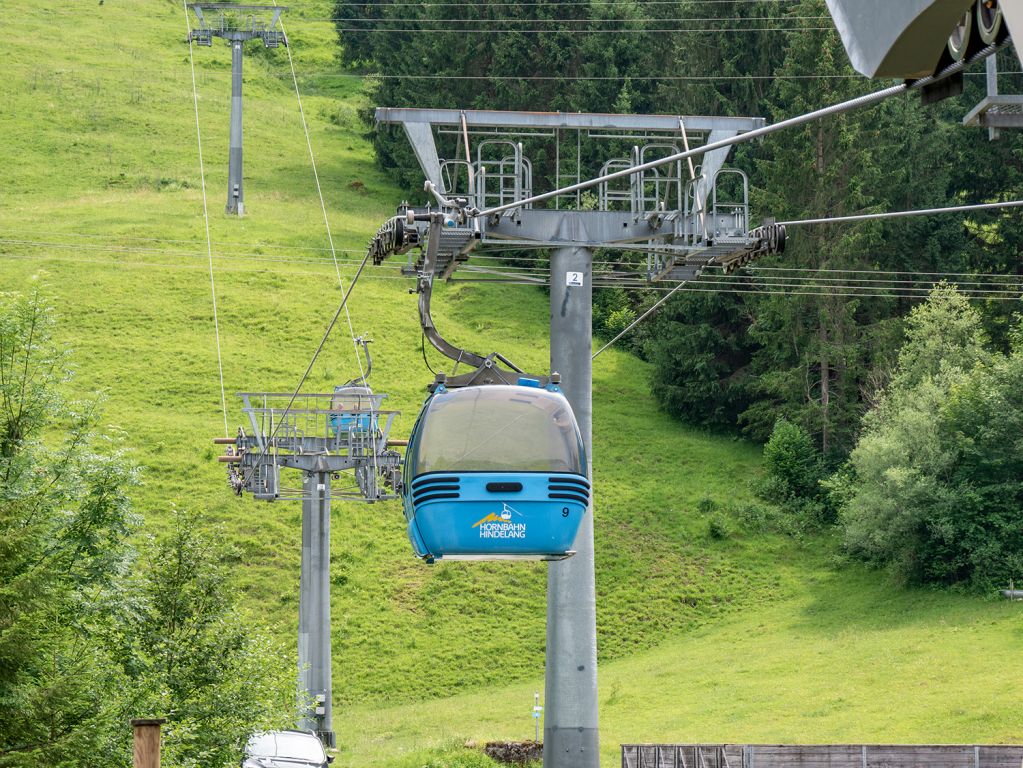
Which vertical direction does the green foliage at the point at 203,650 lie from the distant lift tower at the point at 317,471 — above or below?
below

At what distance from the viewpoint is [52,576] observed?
1680 centimetres

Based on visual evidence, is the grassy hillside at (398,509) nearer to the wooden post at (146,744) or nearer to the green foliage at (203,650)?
the green foliage at (203,650)

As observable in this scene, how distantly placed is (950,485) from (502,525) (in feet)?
111

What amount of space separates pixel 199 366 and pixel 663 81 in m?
28.3

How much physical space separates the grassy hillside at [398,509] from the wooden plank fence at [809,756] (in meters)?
5.32

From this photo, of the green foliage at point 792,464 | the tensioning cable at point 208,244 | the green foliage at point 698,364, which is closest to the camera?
the green foliage at point 792,464

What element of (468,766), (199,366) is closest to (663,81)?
Result: (199,366)

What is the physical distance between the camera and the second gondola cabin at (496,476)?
13867 mm

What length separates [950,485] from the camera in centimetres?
4506

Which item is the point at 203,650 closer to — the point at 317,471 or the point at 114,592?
the point at 114,592

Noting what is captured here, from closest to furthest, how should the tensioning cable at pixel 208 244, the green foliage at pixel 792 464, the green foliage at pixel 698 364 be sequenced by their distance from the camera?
the green foliage at pixel 792 464 < the tensioning cable at pixel 208 244 < the green foliage at pixel 698 364

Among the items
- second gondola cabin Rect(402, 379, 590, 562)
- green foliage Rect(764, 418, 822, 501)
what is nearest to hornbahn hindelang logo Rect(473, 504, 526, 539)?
second gondola cabin Rect(402, 379, 590, 562)

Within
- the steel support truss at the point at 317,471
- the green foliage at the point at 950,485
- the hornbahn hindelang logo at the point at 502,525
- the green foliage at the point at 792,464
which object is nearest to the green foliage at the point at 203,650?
the hornbahn hindelang logo at the point at 502,525

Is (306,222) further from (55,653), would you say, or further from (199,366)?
(55,653)
